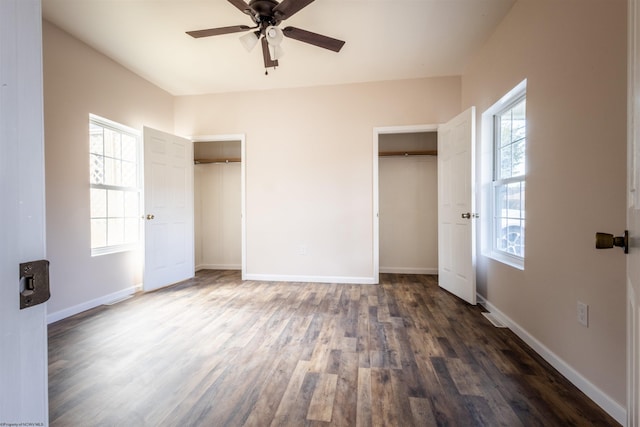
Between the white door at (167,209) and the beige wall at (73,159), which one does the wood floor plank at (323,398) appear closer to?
the beige wall at (73,159)

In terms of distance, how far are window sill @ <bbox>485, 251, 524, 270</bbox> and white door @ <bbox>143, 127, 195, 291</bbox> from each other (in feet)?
13.0

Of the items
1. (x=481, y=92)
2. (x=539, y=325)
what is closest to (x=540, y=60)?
(x=481, y=92)

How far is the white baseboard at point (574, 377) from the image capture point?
4.65 ft

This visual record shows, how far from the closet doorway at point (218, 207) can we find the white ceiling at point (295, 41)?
1.28 meters

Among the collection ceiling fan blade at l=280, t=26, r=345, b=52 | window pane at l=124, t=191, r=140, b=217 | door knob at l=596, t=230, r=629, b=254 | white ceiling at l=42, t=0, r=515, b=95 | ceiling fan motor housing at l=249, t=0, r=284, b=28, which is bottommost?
door knob at l=596, t=230, r=629, b=254

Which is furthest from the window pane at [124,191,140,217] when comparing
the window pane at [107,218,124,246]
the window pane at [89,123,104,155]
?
the window pane at [89,123,104,155]

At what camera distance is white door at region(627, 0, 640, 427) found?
673mm

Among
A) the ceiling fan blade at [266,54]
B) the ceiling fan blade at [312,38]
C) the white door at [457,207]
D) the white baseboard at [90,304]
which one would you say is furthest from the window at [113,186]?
the white door at [457,207]

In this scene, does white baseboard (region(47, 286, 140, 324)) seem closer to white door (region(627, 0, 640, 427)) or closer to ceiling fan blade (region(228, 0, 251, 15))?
ceiling fan blade (region(228, 0, 251, 15))

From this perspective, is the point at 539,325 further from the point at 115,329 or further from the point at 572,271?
the point at 115,329

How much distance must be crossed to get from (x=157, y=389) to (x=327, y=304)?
1.81m

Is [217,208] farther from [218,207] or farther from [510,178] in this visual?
[510,178]

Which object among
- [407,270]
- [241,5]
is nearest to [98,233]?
[241,5]

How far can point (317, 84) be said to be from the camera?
403 cm
